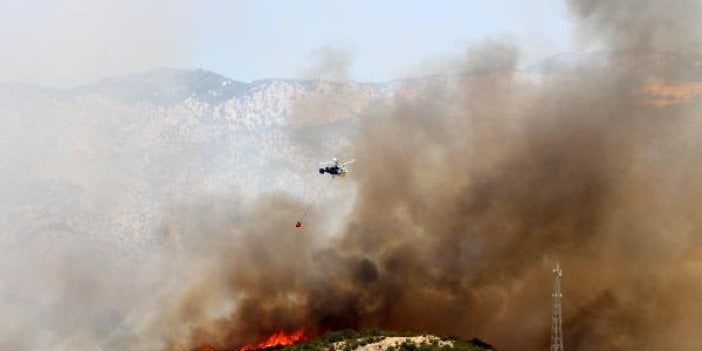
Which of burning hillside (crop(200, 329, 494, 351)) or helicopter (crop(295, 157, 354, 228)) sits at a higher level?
helicopter (crop(295, 157, 354, 228))

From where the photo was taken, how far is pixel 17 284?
450ft

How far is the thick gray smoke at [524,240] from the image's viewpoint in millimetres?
90125

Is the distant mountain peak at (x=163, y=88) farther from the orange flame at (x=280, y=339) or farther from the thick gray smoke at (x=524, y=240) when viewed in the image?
the orange flame at (x=280, y=339)

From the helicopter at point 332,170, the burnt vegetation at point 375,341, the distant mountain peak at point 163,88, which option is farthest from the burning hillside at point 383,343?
the distant mountain peak at point 163,88

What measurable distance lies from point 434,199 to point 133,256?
64.8 m

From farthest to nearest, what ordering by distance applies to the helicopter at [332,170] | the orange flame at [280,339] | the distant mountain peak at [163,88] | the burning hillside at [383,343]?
the distant mountain peak at [163,88], the orange flame at [280,339], the helicopter at [332,170], the burning hillside at [383,343]

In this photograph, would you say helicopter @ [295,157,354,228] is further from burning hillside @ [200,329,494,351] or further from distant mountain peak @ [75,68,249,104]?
distant mountain peak @ [75,68,249,104]

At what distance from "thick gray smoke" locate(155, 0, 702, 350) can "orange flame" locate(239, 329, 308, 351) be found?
4.11ft

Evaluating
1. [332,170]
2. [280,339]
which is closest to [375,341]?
[280,339]

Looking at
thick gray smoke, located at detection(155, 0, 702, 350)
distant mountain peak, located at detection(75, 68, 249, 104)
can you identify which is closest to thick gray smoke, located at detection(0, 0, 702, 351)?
thick gray smoke, located at detection(155, 0, 702, 350)

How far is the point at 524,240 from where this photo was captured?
9388 centimetres

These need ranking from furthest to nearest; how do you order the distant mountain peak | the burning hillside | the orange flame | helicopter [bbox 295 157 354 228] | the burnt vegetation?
the distant mountain peak
the orange flame
helicopter [bbox 295 157 354 228]
the burning hillside
the burnt vegetation

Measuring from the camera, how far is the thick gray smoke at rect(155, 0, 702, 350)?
9012 centimetres

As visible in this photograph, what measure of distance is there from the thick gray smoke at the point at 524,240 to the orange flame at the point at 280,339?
4.11 ft
